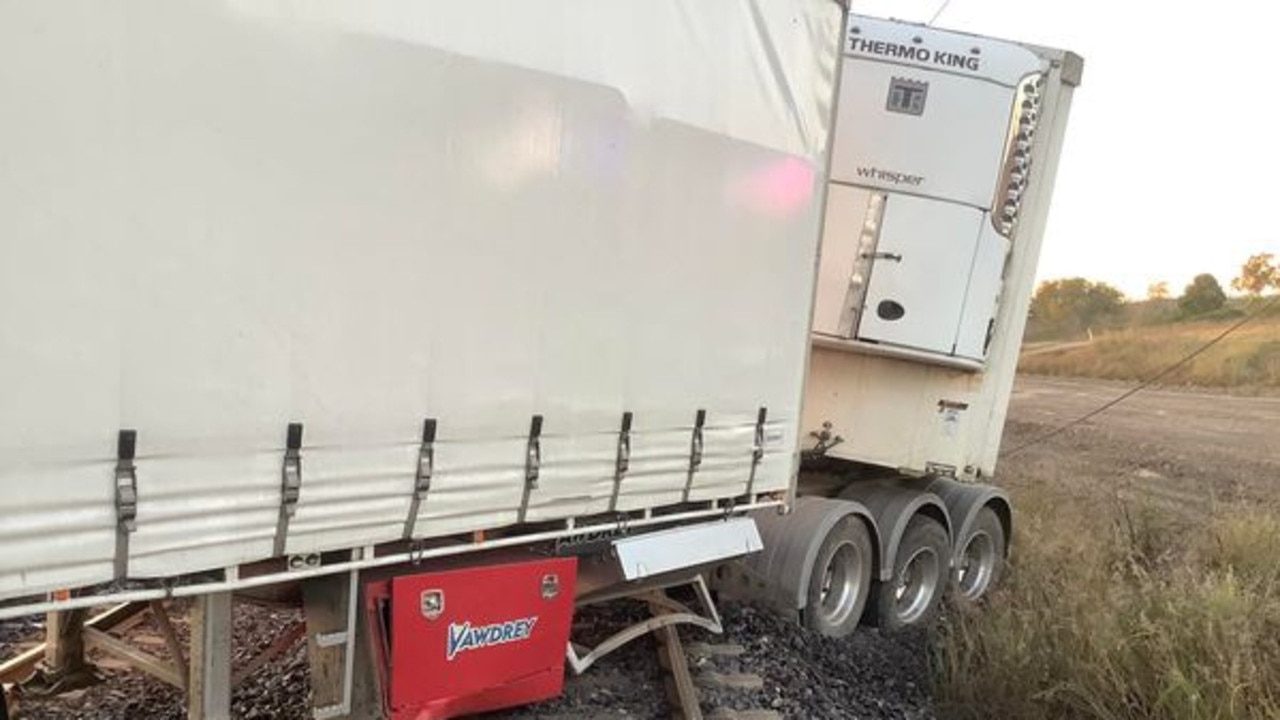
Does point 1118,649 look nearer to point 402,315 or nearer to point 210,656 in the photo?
point 402,315

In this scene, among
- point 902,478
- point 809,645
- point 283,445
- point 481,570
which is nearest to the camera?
point 283,445

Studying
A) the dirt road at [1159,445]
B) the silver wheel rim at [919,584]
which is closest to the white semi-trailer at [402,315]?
the silver wheel rim at [919,584]

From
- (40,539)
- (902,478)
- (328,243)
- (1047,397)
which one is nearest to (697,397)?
(328,243)

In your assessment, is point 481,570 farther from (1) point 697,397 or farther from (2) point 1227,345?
(2) point 1227,345

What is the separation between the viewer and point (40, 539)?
119 inches

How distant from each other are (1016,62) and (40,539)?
6.86m

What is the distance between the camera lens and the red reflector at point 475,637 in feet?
14.0

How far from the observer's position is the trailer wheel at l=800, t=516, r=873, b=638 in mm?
7344

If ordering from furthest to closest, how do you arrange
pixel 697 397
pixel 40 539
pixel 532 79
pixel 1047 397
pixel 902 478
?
pixel 1047 397, pixel 902 478, pixel 697 397, pixel 532 79, pixel 40 539

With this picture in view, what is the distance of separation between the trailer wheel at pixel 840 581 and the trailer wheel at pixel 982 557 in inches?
65.3

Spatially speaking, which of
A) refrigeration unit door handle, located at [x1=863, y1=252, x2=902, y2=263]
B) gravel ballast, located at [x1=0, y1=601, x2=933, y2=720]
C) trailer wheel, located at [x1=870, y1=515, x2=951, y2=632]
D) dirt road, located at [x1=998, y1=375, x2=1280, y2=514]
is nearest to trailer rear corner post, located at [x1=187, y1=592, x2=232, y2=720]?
gravel ballast, located at [x1=0, y1=601, x2=933, y2=720]

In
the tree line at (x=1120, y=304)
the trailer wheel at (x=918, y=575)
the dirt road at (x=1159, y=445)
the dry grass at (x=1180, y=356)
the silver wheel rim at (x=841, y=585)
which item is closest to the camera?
the silver wheel rim at (x=841, y=585)

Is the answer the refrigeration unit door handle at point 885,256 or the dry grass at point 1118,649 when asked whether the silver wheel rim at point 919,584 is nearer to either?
the dry grass at point 1118,649

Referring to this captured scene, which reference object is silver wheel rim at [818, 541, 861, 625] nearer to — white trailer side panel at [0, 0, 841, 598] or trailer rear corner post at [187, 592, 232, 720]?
white trailer side panel at [0, 0, 841, 598]
